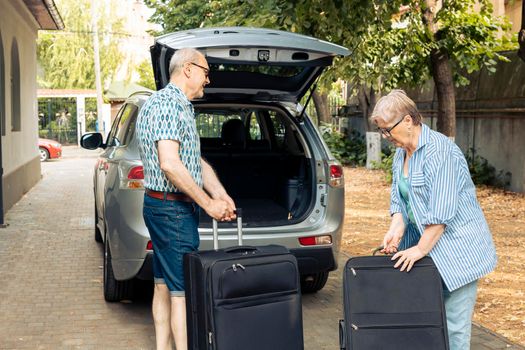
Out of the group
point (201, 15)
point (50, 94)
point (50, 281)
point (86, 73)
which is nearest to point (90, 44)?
point (86, 73)

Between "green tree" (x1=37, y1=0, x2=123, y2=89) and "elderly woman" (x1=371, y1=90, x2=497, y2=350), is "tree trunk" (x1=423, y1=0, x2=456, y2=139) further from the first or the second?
"green tree" (x1=37, y1=0, x2=123, y2=89)

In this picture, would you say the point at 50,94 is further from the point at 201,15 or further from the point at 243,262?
the point at 243,262

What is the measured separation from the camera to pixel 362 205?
47.4 feet

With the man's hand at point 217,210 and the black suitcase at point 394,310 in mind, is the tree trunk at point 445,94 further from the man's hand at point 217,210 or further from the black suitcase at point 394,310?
the black suitcase at point 394,310

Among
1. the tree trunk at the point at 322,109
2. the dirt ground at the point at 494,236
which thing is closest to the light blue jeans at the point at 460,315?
the dirt ground at the point at 494,236

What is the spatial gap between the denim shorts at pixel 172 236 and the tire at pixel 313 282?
2.81 metres

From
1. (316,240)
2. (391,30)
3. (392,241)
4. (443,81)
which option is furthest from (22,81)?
(392,241)

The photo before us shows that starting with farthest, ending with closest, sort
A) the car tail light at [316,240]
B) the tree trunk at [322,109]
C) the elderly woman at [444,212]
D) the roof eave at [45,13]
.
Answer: the tree trunk at [322,109]
the roof eave at [45,13]
the car tail light at [316,240]
the elderly woman at [444,212]

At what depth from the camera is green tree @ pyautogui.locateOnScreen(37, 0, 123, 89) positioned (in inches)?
1874

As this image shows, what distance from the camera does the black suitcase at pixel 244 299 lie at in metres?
3.91

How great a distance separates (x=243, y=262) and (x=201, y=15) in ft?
68.3

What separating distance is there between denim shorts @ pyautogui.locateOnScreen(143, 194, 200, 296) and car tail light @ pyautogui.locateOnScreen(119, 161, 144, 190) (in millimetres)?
1413

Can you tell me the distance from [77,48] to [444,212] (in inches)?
1841

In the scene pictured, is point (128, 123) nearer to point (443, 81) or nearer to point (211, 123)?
point (211, 123)
